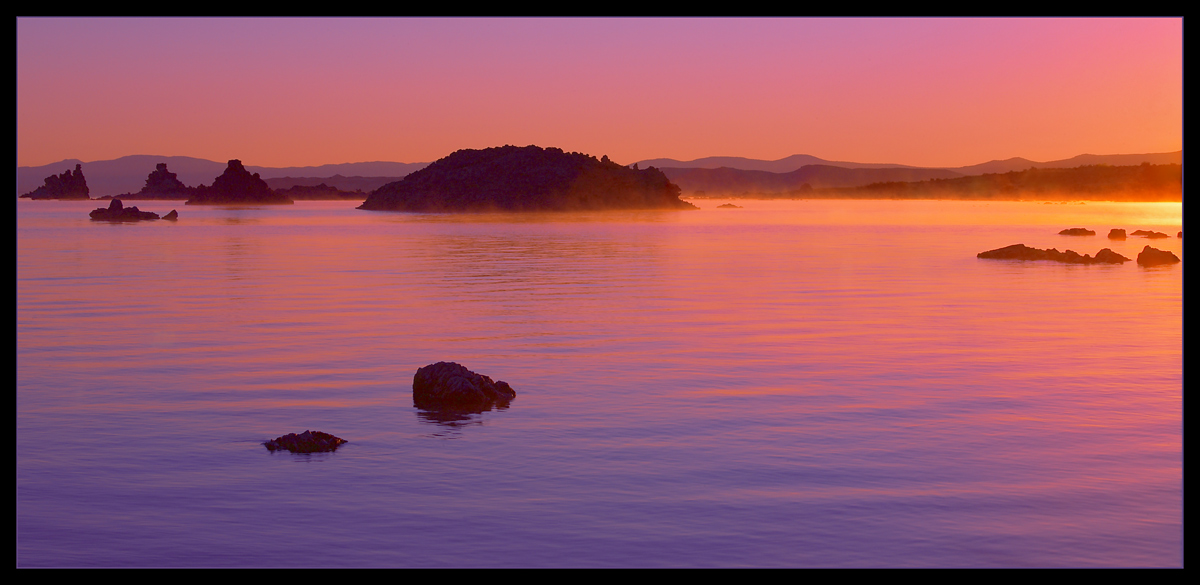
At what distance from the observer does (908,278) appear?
38.8 meters

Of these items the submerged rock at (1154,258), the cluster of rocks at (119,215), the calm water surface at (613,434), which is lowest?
the calm water surface at (613,434)

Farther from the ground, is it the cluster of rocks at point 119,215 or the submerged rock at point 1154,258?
the cluster of rocks at point 119,215

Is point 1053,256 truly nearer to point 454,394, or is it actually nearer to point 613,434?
Answer: point 454,394

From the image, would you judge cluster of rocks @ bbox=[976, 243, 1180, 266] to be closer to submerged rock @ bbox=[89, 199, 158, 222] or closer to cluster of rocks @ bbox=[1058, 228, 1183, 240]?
cluster of rocks @ bbox=[1058, 228, 1183, 240]

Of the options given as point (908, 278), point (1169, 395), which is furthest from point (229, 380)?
point (908, 278)

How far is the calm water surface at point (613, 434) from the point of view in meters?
9.11

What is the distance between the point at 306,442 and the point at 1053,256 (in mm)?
42463

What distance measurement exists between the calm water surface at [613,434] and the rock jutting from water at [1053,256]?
16.8m

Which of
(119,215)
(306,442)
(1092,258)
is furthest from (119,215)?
(306,442)

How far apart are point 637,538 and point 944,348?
511 inches

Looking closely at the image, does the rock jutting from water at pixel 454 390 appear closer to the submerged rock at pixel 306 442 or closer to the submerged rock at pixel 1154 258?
the submerged rock at pixel 306 442

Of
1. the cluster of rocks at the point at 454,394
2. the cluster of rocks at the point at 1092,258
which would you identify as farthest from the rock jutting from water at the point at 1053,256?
the cluster of rocks at the point at 454,394
